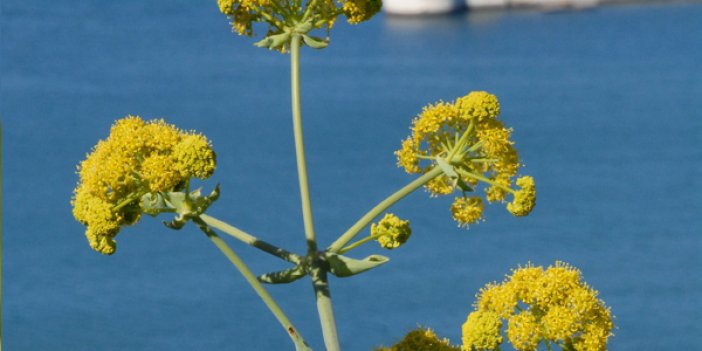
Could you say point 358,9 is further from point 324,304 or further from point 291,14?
point 324,304

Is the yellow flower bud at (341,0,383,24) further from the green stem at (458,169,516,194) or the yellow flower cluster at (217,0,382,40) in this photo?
the green stem at (458,169,516,194)

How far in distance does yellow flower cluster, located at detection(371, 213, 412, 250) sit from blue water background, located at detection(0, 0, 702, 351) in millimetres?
23668

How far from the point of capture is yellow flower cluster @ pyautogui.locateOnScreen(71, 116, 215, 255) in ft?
7.43

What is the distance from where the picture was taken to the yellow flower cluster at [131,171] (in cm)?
226

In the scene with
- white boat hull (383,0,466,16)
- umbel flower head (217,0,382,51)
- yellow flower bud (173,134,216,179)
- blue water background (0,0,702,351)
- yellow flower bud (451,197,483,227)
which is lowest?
yellow flower bud (173,134,216,179)

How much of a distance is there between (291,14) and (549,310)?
73cm

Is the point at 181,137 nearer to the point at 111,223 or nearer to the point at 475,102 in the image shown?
the point at 111,223

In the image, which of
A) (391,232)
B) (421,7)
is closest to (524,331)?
(391,232)

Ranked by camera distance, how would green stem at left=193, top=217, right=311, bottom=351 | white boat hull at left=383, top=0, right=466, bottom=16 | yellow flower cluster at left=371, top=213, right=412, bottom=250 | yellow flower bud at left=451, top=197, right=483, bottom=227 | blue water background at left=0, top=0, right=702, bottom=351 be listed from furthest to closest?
1. white boat hull at left=383, top=0, right=466, bottom=16
2. blue water background at left=0, top=0, right=702, bottom=351
3. yellow flower bud at left=451, top=197, right=483, bottom=227
4. yellow flower cluster at left=371, top=213, right=412, bottom=250
5. green stem at left=193, top=217, right=311, bottom=351

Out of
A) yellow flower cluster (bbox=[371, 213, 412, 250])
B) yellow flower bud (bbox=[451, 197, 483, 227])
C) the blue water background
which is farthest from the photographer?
the blue water background

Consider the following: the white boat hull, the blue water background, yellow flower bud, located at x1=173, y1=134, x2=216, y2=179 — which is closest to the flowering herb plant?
yellow flower bud, located at x1=173, y1=134, x2=216, y2=179

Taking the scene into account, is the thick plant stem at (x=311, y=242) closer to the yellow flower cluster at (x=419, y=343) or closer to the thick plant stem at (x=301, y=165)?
the thick plant stem at (x=301, y=165)

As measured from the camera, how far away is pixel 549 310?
8.34ft

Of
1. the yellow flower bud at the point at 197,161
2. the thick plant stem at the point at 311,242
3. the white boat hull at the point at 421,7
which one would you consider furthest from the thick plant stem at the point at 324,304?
the white boat hull at the point at 421,7
